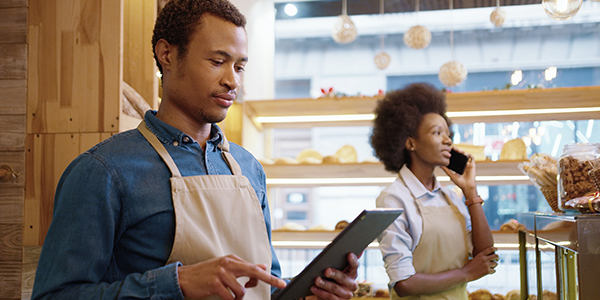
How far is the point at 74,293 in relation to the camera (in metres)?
0.93

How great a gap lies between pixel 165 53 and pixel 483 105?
341 centimetres

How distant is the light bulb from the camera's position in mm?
2768

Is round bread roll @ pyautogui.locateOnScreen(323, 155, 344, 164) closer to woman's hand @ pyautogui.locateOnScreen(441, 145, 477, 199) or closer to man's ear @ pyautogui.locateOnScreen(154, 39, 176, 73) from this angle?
woman's hand @ pyautogui.locateOnScreen(441, 145, 477, 199)

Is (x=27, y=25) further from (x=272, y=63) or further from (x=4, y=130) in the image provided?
(x=272, y=63)

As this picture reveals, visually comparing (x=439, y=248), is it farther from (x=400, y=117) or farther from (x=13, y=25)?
(x=13, y=25)

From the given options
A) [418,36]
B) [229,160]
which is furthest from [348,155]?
[229,160]

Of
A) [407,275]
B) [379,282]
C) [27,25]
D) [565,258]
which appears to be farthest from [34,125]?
[379,282]

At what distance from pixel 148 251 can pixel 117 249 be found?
0.07m

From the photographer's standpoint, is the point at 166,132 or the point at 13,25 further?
the point at 13,25

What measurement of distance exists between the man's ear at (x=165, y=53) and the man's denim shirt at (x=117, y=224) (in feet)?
0.47

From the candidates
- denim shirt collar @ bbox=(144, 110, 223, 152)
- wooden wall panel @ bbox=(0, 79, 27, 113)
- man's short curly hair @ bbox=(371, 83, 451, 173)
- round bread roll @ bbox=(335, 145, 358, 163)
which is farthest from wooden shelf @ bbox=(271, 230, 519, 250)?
denim shirt collar @ bbox=(144, 110, 223, 152)

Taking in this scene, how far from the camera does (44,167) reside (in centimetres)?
196

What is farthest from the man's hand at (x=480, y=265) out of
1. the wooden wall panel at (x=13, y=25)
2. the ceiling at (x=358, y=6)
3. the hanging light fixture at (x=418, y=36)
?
the ceiling at (x=358, y=6)

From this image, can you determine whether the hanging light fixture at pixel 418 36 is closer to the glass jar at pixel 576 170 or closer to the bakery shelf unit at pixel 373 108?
the bakery shelf unit at pixel 373 108
